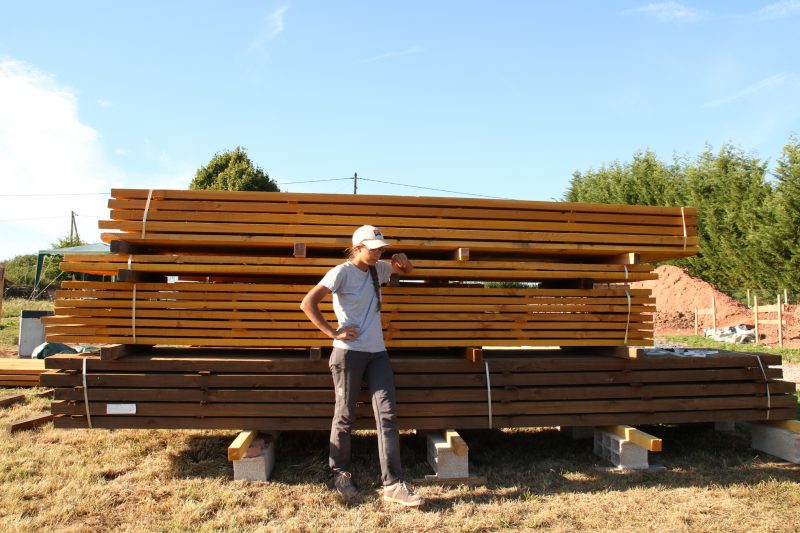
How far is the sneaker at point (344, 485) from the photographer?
13.3 feet

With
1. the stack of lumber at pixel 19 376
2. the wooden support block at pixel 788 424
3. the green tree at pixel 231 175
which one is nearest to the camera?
the wooden support block at pixel 788 424

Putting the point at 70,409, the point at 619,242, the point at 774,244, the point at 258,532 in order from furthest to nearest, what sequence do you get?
the point at 774,244 → the point at 619,242 → the point at 70,409 → the point at 258,532

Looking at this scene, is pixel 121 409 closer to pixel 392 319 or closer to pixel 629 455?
pixel 392 319

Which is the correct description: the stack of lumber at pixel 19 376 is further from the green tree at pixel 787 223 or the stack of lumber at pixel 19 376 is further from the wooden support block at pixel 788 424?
the green tree at pixel 787 223

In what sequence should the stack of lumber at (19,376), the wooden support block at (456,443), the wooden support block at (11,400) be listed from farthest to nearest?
the stack of lumber at (19,376)
the wooden support block at (11,400)
the wooden support block at (456,443)

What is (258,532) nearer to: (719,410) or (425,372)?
(425,372)

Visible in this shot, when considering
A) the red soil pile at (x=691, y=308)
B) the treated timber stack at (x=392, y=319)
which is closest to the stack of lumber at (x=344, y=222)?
the treated timber stack at (x=392, y=319)

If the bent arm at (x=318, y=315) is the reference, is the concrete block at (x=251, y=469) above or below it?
below

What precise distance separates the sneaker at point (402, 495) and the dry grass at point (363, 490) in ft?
0.25

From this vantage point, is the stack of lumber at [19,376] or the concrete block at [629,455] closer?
the concrete block at [629,455]

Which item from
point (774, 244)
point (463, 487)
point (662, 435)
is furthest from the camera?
point (774, 244)

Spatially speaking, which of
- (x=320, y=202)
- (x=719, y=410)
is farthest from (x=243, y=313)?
(x=719, y=410)

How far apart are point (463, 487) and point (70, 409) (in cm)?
316

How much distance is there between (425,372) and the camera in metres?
4.77
